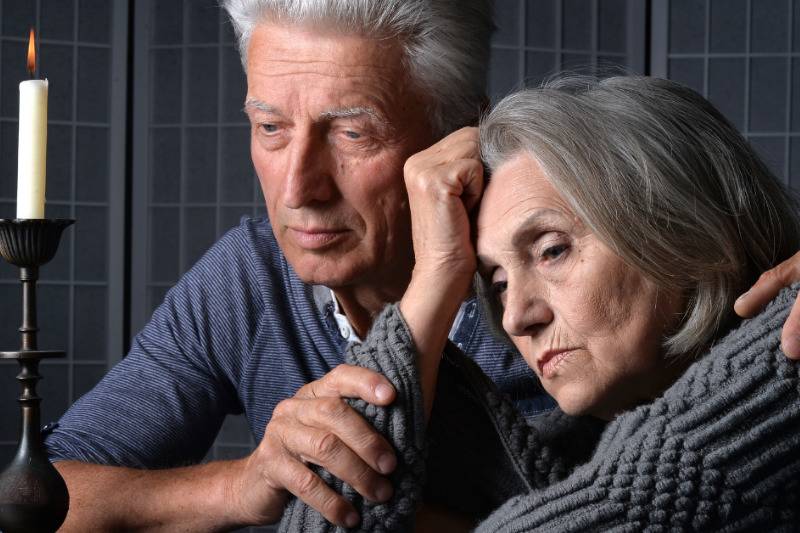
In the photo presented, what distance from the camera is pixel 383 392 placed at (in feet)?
4.05

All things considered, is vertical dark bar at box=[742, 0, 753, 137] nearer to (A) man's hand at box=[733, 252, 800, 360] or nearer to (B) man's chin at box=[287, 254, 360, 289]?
(B) man's chin at box=[287, 254, 360, 289]

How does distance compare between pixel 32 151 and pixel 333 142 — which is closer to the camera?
pixel 32 151

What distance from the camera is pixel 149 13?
312 cm

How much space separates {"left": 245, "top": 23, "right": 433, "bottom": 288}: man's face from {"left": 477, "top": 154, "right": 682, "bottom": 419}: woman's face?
1.26ft

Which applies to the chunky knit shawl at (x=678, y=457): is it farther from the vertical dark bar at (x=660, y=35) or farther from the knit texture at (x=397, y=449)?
the vertical dark bar at (x=660, y=35)

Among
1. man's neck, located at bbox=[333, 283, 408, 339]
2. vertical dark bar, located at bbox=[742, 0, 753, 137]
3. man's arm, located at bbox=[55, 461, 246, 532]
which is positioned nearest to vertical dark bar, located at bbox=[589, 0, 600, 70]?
vertical dark bar, located at bbox=[742, 0, 753, 137]

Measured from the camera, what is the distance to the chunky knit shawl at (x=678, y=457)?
43.4 inches

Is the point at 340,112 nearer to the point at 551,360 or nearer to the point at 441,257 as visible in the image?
the point at 441,257

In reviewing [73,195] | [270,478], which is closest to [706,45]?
[73,195]

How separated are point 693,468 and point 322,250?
0.73 meters

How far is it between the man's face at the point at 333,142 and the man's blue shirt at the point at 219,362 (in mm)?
241

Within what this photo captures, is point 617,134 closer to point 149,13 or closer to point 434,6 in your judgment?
point 434,6

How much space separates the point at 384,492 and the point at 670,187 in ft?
1.59

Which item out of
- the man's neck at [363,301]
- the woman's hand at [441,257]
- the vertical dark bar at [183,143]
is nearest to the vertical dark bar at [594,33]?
the vertical dark bar at [183,143]
